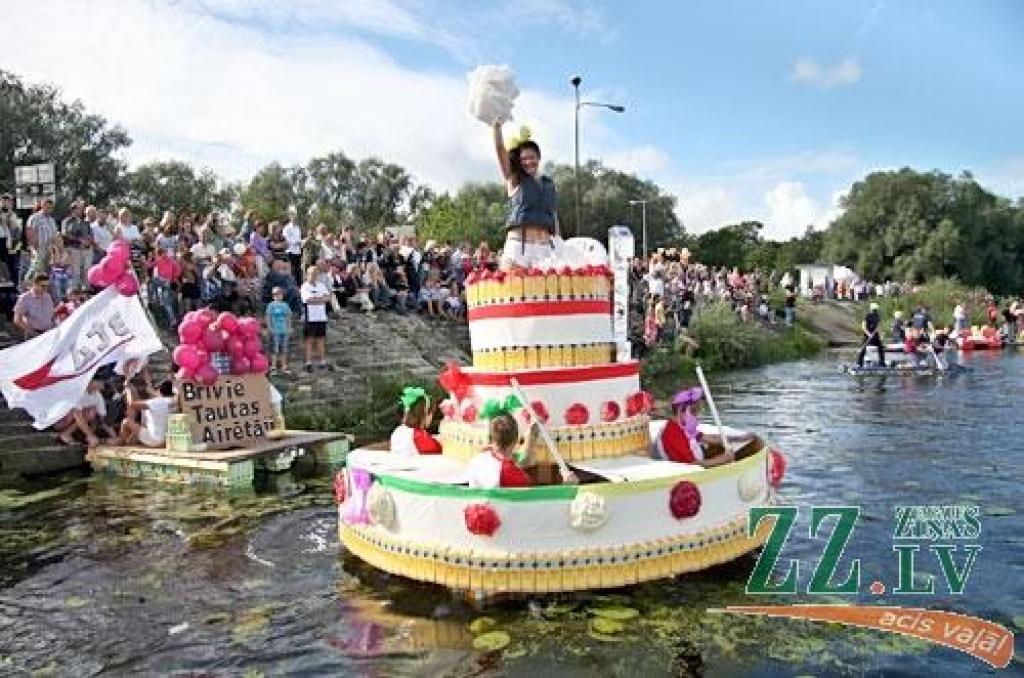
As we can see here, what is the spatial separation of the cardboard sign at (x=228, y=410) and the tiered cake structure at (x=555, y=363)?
551cm

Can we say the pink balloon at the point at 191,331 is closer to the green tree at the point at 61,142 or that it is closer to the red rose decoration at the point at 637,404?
the red rose decoration at the point at 637,404

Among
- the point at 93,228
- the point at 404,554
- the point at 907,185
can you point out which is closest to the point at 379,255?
the point at 93,228

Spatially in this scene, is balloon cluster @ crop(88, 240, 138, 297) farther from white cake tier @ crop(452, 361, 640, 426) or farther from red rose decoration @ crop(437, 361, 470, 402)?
white cake tier @ crop(452, 361, 640, 426)

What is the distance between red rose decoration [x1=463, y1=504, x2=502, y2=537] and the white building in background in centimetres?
5125

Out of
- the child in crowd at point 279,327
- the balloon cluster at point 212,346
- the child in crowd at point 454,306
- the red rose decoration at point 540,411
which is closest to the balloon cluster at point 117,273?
the balloon cluster at point 212,346

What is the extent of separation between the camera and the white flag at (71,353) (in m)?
12.4

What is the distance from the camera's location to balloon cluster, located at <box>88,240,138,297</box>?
12844 mm

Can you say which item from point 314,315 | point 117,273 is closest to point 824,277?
point 314,315

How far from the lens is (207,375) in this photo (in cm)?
1254

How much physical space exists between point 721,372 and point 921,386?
7.48 meters

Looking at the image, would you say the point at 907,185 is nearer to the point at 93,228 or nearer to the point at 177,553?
the point at 93,228

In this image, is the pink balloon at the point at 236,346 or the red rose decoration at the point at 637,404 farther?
the pink balloon at the point at 236,346

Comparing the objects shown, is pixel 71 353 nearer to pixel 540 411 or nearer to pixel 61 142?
pixel 540 411

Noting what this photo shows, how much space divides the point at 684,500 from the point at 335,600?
2962 millimetres
